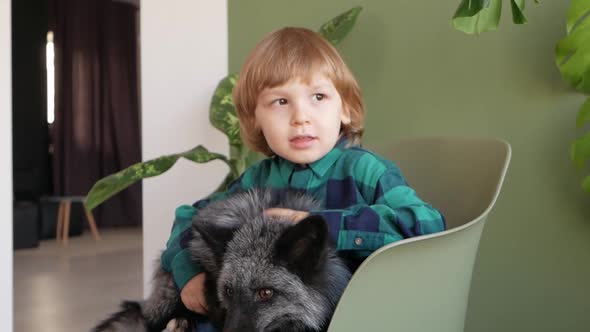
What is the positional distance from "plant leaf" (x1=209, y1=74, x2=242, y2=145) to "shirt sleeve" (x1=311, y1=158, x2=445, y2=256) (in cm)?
100

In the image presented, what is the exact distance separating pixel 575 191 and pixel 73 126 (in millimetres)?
6160

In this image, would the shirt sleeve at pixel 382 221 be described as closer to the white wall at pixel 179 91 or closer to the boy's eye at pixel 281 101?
the boy's eye at pixel 281 101

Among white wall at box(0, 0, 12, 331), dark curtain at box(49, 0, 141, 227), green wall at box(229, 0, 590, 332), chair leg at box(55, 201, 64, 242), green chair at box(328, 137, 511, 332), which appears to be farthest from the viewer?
dark curtain at box(49, 0, 141, 227)

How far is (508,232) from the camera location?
1.63 meters

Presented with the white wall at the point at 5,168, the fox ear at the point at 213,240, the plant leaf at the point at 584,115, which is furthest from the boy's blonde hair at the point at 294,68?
the white wall at the point at 5,168

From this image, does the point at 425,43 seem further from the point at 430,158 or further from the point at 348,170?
the point at 348,170

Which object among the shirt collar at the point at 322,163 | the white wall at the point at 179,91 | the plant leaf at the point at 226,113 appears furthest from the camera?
the white wall at the point at 179,91

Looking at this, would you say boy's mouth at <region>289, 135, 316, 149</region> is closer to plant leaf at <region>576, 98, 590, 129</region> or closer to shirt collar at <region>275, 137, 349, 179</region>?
shirt collar at <region>275, 137, 349, 179</region>

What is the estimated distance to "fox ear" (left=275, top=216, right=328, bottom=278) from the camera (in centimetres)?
79

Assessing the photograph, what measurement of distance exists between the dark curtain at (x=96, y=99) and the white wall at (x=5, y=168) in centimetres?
474

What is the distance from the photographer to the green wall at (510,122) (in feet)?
5.02

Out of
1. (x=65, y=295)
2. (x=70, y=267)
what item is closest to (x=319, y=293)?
(x=65, y=295)

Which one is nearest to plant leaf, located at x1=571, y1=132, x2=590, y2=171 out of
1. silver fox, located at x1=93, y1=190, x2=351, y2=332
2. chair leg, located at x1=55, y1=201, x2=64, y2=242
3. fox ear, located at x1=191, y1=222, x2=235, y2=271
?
silver fox, located at x1=93, y1=190, x2=351, y2=332

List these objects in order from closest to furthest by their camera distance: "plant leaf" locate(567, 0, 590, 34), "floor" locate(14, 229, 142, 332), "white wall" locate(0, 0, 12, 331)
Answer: "plant leaf" locate(567, 0, 590, 34), "white wall" locate(0, 0, 12, 331), "floor" locate(14, 229, 142, 332)
